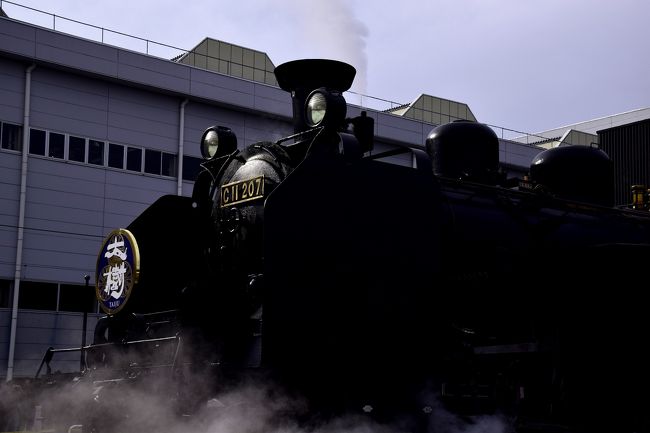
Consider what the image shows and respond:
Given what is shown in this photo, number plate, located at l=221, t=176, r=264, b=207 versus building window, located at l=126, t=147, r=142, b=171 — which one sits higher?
building window, located at l=126, t=147, r=142, b=171

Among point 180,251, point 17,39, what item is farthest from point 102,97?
point 180,251

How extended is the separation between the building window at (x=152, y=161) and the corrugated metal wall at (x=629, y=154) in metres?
12.3

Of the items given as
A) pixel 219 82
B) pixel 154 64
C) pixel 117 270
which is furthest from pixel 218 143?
pixel 219 82

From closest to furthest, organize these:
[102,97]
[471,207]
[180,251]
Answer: [471,207]
[180,251]
[102,97]

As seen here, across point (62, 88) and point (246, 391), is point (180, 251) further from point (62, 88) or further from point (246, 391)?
point (62, 88)

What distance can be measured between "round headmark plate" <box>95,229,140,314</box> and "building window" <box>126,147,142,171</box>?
670 inches

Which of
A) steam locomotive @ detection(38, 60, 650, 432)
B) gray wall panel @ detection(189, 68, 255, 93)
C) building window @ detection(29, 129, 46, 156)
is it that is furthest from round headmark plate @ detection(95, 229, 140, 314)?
gray wall panel @ detection(189, 68, 255, 93)

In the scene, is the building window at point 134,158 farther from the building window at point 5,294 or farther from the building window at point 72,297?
the building window at point 5,294

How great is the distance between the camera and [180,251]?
882 cm

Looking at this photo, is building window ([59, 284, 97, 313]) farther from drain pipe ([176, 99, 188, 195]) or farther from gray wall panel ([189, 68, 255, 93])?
gray wall panel ([189, 68, 255, 93])

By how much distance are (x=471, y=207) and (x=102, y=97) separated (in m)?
18.6

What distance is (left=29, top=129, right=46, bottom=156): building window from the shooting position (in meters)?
23.7

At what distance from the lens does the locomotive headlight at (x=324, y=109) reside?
284 inches

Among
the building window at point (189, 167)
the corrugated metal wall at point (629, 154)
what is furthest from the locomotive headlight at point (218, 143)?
the building window at point (189, 167)
